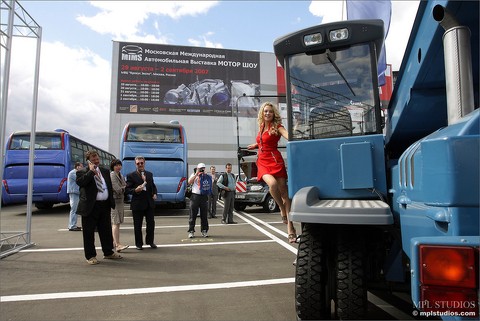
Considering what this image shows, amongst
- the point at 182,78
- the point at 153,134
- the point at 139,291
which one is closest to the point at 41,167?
the point at 153,134

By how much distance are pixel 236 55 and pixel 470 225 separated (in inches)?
1496

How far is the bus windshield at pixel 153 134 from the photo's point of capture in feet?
42.2

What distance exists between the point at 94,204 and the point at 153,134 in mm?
7868

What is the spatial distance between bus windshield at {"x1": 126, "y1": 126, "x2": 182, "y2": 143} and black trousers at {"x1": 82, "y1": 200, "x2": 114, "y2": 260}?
294 inches

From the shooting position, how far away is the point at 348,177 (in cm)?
278

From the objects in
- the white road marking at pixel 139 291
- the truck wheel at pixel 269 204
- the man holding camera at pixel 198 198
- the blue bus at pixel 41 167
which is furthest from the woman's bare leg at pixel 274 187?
the blue bus at pixel 41 167

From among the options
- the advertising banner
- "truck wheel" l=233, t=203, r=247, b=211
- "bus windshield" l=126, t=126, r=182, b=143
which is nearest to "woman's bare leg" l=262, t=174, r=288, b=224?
"bus windshield" l=126, t=126, r=182, b=143

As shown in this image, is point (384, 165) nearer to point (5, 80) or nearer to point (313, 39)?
point (313, 39)

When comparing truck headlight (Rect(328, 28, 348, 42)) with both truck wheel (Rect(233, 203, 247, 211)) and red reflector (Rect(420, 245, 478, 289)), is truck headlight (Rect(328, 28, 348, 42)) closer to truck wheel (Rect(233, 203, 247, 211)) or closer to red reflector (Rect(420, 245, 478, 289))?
red reflector (Rect(420, 245, 478, 289))

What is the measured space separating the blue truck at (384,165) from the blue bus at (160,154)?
984cm

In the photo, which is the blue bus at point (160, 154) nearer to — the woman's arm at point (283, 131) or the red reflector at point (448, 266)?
the woman's arm at point (283, 131)

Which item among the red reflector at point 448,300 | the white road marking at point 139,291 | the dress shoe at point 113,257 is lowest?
the white road marking at point 139,291

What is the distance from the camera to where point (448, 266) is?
1334mm

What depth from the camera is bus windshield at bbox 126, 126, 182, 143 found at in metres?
12.9
